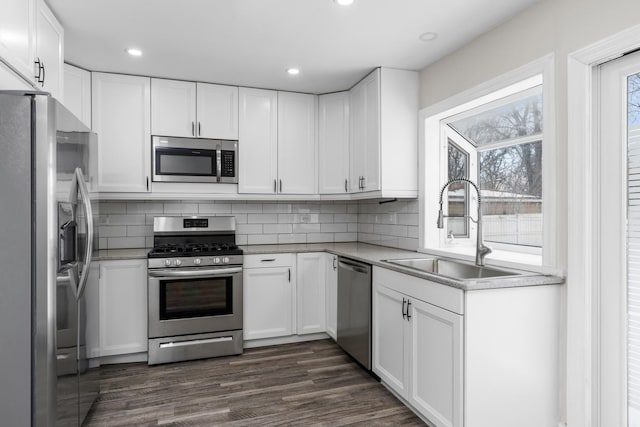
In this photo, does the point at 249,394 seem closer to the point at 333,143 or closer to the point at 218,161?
the point at 218,161

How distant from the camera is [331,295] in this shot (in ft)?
11.8

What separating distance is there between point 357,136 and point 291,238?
4.40 feet

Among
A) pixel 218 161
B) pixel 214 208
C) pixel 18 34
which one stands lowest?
pixel 214 208

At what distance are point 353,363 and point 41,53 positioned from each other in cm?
300

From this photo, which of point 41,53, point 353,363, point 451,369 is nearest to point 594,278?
point 451,369

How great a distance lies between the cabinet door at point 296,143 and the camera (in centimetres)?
383

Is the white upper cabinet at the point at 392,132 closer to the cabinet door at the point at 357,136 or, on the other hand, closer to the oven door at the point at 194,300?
the cabinet door at the point at 357,136

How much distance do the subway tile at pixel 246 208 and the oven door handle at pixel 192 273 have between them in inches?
33.2

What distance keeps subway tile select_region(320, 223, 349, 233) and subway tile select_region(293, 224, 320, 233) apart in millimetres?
58

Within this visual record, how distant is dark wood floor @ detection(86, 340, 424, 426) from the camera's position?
2348mm

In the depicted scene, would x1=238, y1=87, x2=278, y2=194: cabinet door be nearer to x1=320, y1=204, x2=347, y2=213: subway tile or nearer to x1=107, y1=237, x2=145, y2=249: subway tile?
x1=320, y1=204, x2=347, y2=213: subway tile

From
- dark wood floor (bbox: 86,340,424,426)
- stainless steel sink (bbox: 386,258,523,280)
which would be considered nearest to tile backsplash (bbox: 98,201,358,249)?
dark wood floor (bbox: 86,340,424,426)

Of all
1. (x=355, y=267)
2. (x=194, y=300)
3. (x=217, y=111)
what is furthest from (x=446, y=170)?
(x=194, y=300)

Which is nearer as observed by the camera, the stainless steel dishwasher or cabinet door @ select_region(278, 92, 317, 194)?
the stainless steel dishwasher
